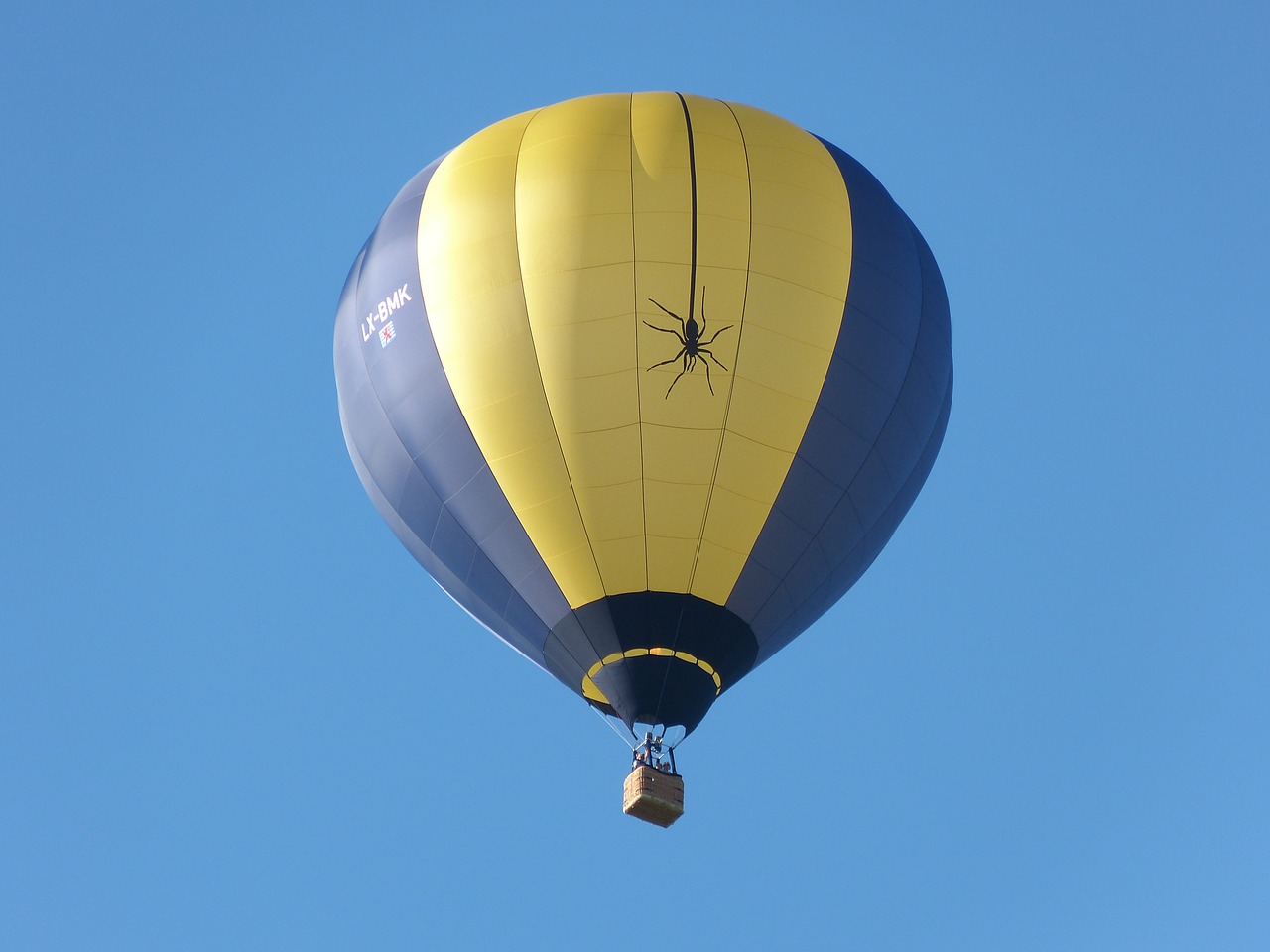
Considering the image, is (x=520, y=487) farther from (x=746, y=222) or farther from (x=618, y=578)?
(x=746, y=222)

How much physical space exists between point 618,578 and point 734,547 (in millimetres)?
1115

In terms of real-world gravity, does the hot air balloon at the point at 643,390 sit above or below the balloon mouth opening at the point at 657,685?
above

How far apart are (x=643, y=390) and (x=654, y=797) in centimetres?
369

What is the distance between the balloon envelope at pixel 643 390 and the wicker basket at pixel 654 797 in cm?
63

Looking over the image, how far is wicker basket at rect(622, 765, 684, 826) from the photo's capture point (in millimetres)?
21578

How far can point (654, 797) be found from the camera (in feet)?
70.7

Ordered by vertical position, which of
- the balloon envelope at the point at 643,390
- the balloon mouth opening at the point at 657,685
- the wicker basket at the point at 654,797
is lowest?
the wicker basket at the point at 654,797

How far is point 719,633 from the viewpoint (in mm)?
22438

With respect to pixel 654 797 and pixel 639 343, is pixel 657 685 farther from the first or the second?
pixel 639 343

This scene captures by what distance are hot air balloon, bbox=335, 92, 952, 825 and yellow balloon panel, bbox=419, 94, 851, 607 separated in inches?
1.0

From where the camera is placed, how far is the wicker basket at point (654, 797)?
21.6 metres

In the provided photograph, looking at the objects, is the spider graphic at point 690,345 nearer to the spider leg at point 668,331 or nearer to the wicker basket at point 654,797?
the spider leg at point 668,331

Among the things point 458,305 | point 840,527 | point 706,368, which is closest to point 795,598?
point 840,527

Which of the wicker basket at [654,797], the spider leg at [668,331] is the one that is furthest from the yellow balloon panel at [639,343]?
the wicker basket at [654,797]
